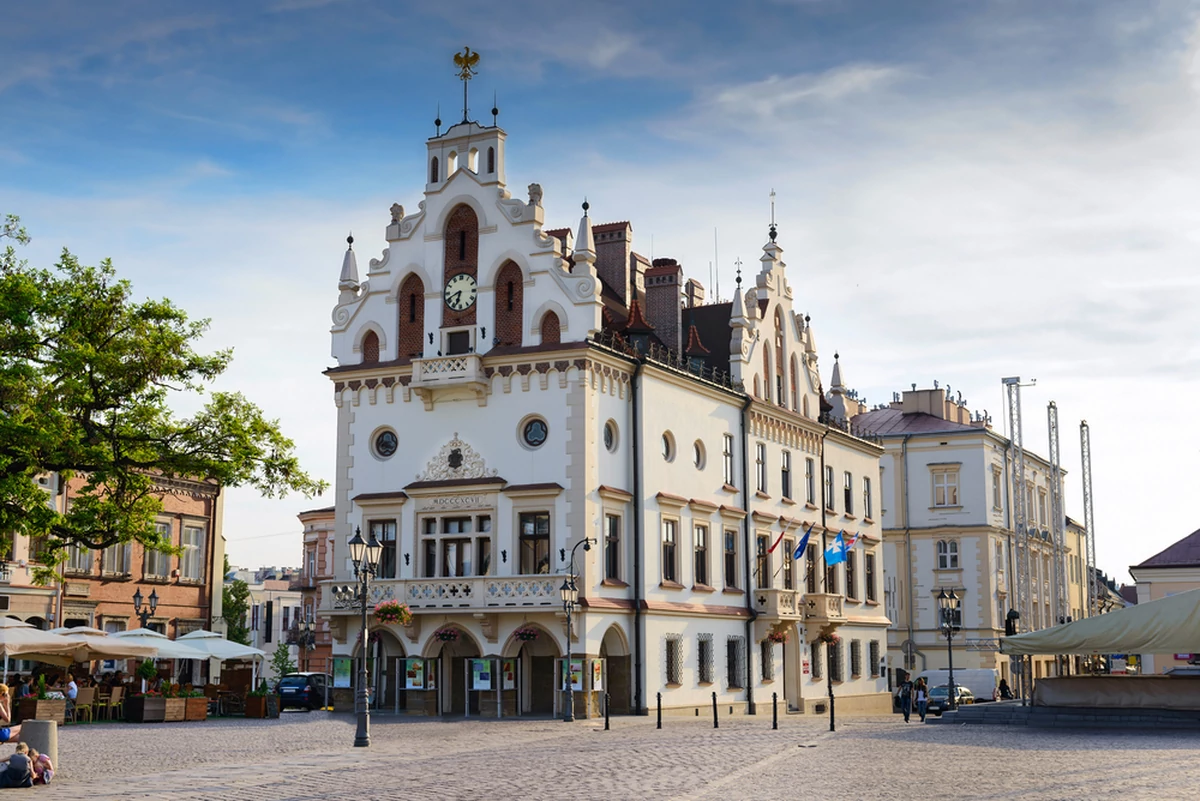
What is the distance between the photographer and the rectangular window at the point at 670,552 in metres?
47.9

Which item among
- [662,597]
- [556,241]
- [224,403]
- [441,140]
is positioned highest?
[441,140]

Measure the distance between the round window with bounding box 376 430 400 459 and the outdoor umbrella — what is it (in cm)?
1189

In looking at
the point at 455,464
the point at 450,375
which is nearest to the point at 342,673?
the point at 455,464

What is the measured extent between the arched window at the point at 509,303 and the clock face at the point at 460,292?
993 mm

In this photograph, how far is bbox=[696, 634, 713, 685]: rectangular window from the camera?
49.1 metres

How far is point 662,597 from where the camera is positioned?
47219 mm

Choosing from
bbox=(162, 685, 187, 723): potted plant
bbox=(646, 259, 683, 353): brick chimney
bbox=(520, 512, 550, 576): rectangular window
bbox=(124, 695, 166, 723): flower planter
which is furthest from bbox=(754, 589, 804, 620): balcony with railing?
bbox=(124, 695, 166, 723): flower planter

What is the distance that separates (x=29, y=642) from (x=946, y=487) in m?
56.1

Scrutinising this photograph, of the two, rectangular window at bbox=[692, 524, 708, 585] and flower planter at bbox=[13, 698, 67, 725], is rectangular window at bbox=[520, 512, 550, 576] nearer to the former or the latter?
rectangular window at bbox=[692, 524, 708, 585]

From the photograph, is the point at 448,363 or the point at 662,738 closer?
the point at 662,738

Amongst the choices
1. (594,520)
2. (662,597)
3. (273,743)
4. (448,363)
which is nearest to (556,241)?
(448,363)

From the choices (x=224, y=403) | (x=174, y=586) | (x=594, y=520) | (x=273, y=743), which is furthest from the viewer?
(x=174, y=586)

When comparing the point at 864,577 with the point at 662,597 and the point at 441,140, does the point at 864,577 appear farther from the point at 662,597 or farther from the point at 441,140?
the point at 441,140

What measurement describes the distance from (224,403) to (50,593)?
20.1 meters
